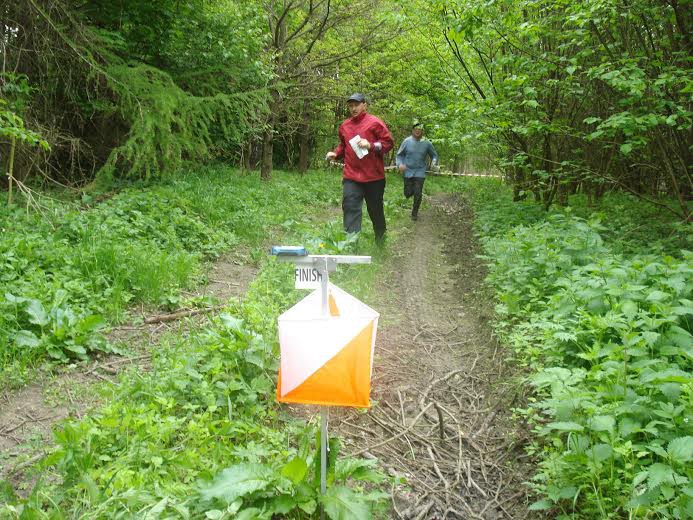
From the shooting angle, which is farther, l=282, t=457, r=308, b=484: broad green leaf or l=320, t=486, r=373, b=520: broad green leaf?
l=282, t=457, r=308, b=484: broad green leaf

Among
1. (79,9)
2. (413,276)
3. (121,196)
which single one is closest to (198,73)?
(79,9)

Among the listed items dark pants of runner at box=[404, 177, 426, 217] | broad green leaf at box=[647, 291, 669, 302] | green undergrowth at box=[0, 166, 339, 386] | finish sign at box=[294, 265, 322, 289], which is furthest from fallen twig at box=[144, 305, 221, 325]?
dark pants of runner at box=[404, 177, 426, 217]

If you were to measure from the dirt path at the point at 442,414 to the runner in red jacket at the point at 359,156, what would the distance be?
57.0 inches

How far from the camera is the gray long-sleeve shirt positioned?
11.1 meters

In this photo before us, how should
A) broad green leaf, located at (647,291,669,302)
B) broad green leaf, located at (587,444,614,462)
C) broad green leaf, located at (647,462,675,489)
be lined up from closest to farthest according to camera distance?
broad green leaf, located at (647,462,675,489), broad green leaf, located at (587,444,614,462), broad green leaf, located at (647,291,669,302)

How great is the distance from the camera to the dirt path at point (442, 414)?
104 inches

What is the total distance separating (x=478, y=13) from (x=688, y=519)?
5.66 m

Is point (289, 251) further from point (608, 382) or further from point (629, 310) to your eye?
point (629, 310)

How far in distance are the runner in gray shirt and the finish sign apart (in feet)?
28.8

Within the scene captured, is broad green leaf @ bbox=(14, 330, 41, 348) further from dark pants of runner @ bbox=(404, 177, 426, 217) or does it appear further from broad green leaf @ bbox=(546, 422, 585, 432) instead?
dark pants of runner @ bbox=(404, 177, 426, 217)

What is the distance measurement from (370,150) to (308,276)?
A: 450 cm

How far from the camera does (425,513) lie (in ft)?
8.16

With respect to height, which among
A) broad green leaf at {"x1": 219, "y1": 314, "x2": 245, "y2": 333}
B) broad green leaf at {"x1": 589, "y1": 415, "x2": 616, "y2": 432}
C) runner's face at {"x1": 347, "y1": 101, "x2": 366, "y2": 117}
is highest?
runner's face at {"x1": 347, "y1": 101, "x2": 366, "y2": 117}

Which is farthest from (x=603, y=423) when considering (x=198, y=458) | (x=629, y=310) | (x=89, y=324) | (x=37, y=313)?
(x=37, y=313)
